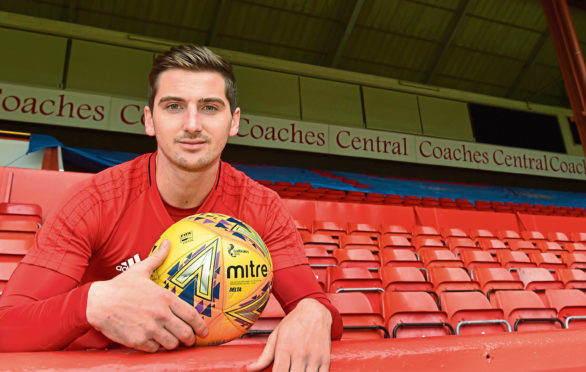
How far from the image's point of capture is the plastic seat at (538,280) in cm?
282

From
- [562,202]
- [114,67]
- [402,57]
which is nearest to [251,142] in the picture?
[114,67]

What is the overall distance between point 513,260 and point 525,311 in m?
1.49

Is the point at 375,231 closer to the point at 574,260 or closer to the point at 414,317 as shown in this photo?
the point at 574,260

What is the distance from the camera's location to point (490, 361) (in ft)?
2.63

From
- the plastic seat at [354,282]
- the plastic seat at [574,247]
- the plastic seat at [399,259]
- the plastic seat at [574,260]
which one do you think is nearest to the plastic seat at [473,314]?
the plastic seat at [354,282]

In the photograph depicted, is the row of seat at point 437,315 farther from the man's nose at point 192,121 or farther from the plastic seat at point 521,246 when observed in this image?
the plastic seat at point 521,246

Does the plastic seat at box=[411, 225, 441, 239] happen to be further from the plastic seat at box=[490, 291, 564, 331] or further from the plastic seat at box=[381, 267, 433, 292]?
the plastic seat at box=[490, 291, 564, 331]

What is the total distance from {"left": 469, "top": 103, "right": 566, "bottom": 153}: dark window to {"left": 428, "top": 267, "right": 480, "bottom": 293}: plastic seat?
843cm

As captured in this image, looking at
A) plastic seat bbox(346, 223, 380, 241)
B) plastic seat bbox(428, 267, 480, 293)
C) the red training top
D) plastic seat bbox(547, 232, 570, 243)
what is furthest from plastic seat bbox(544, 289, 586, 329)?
plastic seat bbox(547, 232, 570, 243)

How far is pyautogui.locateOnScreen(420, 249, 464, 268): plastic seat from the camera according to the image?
3146 millimetres

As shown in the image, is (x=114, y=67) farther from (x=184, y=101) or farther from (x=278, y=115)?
(x=184, y=101)

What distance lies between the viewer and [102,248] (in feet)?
3.66

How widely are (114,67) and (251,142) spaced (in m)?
3.15

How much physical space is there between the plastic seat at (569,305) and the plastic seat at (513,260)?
37.7 inches
